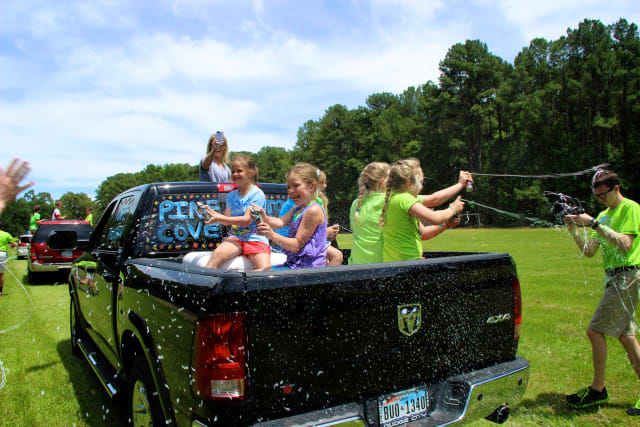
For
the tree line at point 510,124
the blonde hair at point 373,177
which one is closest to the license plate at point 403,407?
the blonde hair at point 373,177

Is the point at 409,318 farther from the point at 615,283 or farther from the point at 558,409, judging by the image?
the point at 615,283

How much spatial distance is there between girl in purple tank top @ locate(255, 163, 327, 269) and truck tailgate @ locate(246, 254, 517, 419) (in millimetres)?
938

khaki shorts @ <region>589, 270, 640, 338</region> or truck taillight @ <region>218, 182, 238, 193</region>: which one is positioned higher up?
truck taillight @ <region>218, 182, 238, 193</region>

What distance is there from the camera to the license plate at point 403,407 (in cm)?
218

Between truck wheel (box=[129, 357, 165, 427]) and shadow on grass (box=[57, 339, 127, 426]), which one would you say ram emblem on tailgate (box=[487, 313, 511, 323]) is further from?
shadow on grass (box=[57, 339, 127, 426])

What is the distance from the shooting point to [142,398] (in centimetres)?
258

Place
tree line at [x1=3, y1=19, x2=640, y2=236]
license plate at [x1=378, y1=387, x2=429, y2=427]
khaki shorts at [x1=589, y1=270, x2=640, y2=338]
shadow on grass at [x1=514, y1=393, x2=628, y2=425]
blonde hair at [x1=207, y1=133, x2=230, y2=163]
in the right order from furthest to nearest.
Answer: tree line at [x1=3, y1=19, x2=640, y2=236] < blonde hair at [x1=207, y1=133, x2=230, y2=163] < khaki shorts at [x1=589, y1=270, x2=640, y2=338] < shadow on grass at [x1=514, y1=393, x2=628, y2=425] < license plate at [x1=378, y1=387, x2=429, y2=427]

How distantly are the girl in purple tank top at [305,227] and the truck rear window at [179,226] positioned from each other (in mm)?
822

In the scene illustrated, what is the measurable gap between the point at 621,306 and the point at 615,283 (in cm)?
19

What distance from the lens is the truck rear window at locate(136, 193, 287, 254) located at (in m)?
3.49

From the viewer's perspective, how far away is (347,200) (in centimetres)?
6688

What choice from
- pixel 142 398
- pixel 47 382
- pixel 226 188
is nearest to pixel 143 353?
pixel 142 398

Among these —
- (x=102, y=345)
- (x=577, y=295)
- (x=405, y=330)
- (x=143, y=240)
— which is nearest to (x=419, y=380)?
(x=405, y=330)

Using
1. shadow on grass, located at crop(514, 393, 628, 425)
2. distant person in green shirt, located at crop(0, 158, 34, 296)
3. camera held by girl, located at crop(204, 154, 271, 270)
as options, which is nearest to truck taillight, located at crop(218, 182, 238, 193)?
camera held by girl, located at crop(204, 154, 271, 270)
